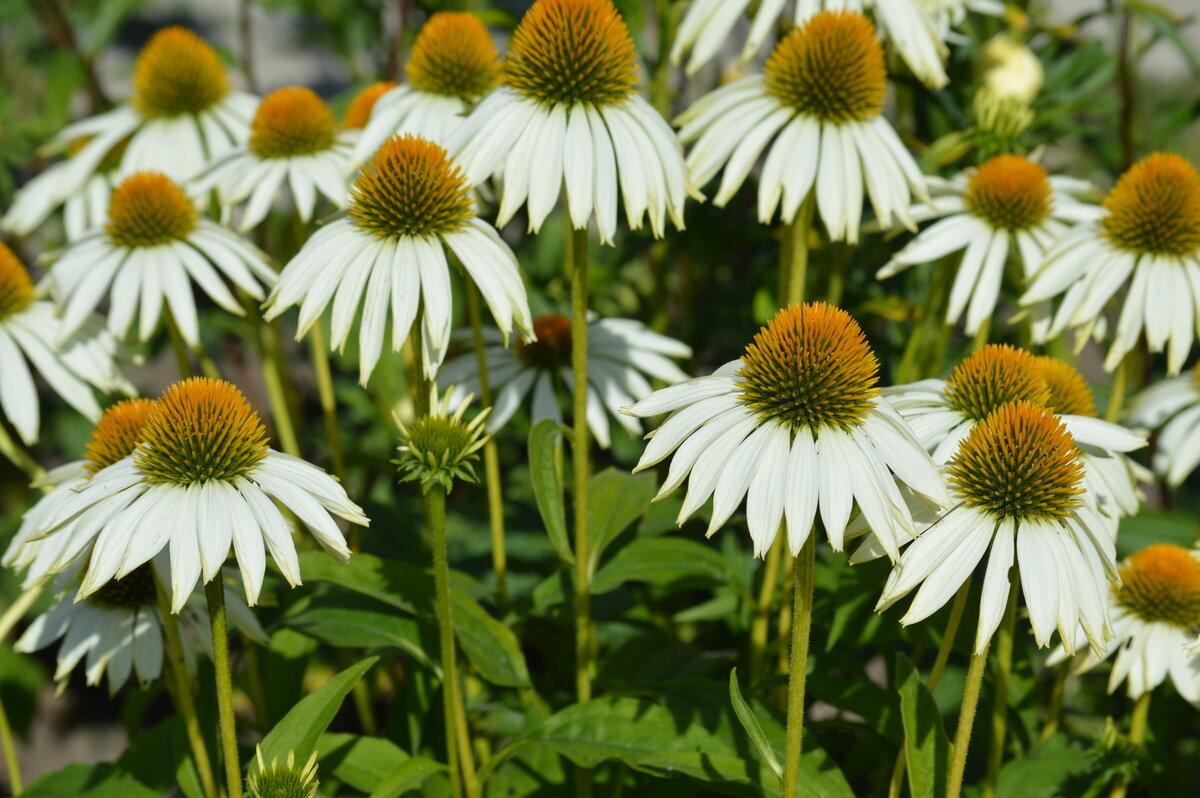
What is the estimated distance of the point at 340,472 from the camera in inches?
77.9

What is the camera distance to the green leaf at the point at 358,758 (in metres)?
1.60

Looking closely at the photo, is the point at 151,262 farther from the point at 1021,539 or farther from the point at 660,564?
the point at 1021,539

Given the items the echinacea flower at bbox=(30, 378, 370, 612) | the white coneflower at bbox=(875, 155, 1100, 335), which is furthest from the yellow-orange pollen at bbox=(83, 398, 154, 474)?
the white coneflower at bbox=(875, 155, 1100, 335)

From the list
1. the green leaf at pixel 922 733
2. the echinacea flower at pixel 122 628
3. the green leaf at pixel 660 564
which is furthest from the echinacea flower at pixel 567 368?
the green leaf at pixel 922 733

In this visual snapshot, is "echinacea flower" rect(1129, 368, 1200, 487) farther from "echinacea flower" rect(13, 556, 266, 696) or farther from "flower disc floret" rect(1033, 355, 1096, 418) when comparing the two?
"echinacea flower" rect(13, 556, 266, 696)

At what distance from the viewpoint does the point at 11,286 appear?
6.24 ft

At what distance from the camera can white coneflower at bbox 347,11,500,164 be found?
1.82 meters

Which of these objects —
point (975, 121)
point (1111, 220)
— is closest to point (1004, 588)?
point (1111, 220)

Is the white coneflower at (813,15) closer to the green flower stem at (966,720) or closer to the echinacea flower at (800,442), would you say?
the echinacea flower at (800,442)

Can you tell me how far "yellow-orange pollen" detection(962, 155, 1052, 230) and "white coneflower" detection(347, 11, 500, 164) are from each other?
0.85m

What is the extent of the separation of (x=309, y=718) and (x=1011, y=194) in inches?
54.7

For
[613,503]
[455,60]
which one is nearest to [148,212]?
[455,60]

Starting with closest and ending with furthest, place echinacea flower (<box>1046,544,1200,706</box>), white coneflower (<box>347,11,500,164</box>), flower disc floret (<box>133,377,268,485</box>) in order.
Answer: flower disc floret (<box>133,377,268,485</box>), echinacea flower (<box>1046,544,1200,706</box>), white coneflower (<box>347,11,500,164</box>)

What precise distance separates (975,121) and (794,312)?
113cm
